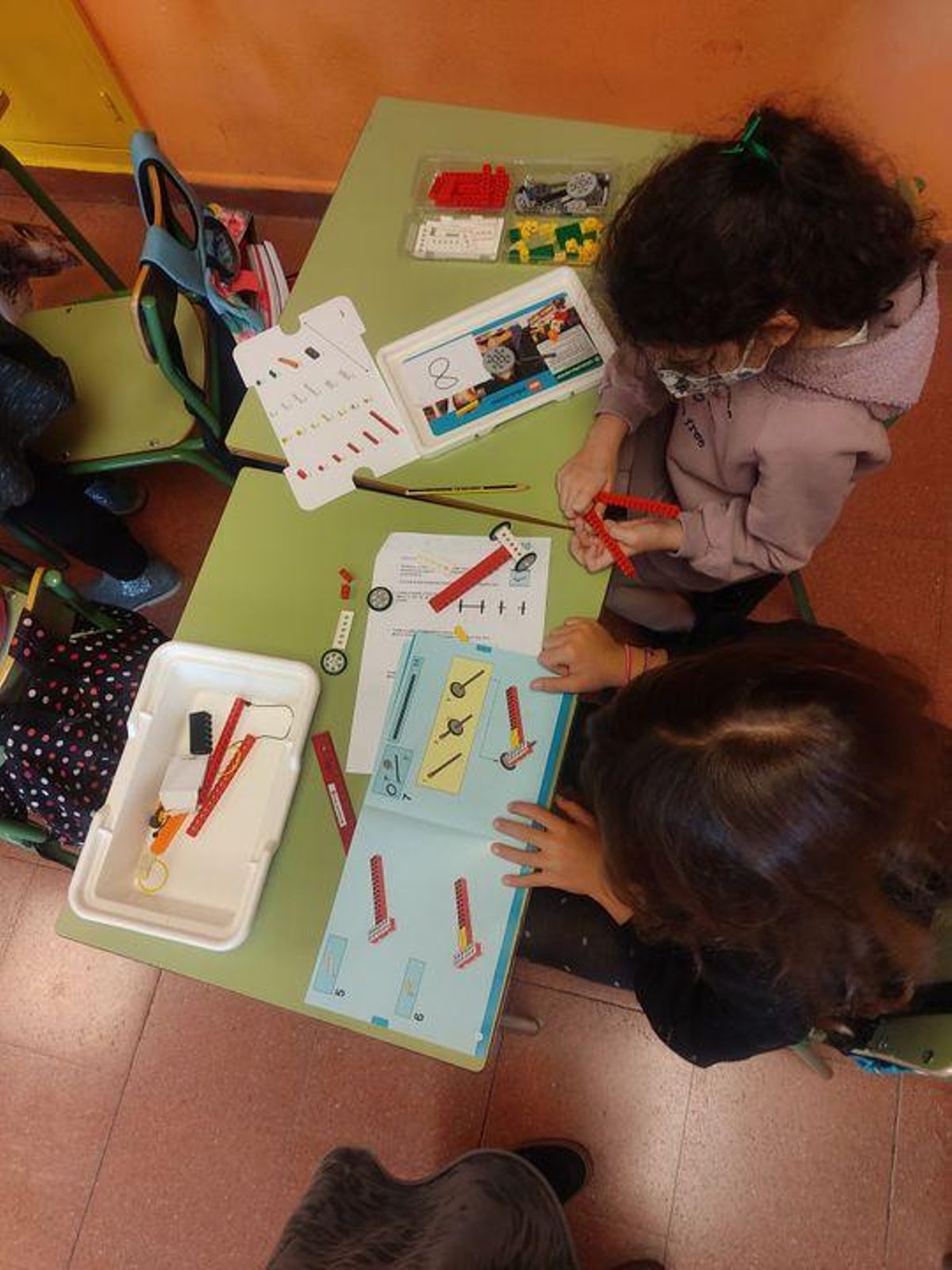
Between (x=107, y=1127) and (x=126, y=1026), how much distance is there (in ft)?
0.62

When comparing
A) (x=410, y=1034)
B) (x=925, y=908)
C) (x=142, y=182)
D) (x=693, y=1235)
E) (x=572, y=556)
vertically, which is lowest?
(x=693, y=1235)

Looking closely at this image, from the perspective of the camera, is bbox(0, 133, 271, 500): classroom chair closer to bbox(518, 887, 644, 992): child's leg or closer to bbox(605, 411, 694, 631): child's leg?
bbox(605, 411, 694, 631): child's leg

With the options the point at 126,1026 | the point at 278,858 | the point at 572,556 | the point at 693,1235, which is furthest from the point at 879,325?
the point at 126,1026

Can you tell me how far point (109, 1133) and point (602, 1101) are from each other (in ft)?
3.26

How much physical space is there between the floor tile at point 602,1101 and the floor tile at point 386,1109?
6 cm

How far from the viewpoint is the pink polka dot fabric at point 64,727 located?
1.39 m

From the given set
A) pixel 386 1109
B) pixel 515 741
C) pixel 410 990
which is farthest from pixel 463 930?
pixel 386 1109

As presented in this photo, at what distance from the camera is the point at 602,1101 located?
160cm

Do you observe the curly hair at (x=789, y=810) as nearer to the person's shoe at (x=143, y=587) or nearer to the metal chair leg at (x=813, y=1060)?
the metal chair leg at (x=813, y=1060)

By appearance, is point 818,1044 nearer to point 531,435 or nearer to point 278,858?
point 278,858

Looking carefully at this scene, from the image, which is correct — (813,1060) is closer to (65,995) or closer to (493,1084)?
(493,1084)

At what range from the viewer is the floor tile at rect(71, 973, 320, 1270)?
1.59 meters

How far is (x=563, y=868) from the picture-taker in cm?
100

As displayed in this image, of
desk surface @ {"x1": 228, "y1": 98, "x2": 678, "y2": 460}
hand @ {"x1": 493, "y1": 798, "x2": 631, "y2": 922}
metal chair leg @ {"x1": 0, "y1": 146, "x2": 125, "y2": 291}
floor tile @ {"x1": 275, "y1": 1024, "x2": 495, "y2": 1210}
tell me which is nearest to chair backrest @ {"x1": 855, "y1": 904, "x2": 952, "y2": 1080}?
hand @ {"x1": 493, "y1": 798, "x2": 631, "y2": 922}
